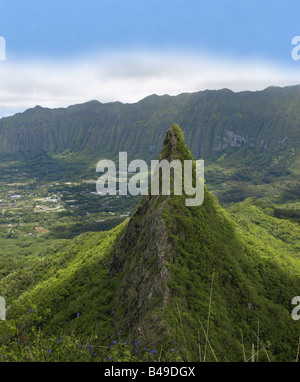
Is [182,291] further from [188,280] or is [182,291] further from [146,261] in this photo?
[146,261]

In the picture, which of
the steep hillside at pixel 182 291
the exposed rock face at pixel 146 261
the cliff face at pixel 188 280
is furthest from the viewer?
the exposed rock face at pixel 146 261

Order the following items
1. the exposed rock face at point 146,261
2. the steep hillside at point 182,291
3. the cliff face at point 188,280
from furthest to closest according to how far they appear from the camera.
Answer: the exposed rock face at point 146,261, the cliff face at point 188,280, the steep hillside at point 182,291

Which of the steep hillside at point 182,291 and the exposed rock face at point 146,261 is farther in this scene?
the exposed rock face at point 146,261

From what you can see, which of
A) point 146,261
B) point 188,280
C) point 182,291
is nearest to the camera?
point 182,291

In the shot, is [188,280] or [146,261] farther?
[146,261]

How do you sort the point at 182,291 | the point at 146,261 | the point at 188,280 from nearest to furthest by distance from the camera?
the point at 182,291 → the point at 188,280 → the point at 146,261

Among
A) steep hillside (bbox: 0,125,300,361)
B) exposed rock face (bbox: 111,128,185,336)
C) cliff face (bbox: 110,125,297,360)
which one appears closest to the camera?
steep hillside (bbox: 0,125,300,361)

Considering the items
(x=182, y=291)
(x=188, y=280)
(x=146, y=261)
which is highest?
(x=146, y=261)

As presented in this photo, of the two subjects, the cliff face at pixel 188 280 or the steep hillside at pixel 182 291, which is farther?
the cliff face at pixel 188 280

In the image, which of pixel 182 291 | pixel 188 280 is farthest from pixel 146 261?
pixel 182 291
